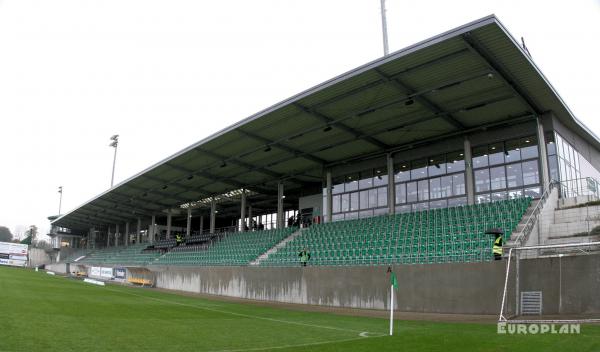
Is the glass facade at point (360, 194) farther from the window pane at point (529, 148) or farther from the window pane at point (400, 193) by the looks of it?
the window pane at point (529, 148)

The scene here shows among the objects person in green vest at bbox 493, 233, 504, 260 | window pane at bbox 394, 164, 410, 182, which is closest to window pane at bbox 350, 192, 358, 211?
window pane at bbox 394, 164, 410, 182

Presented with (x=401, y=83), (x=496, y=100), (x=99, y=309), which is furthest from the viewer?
(x=496, y=100)

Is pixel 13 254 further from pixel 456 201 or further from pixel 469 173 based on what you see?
pixel 469 173

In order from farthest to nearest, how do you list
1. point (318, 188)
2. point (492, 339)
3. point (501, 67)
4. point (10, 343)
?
point (318, 188), point (501, 67), point (492, 339), point (10, 343)

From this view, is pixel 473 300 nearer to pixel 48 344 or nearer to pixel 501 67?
pixel 501 67

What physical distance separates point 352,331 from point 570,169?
689 inches

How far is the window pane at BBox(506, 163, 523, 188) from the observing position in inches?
869

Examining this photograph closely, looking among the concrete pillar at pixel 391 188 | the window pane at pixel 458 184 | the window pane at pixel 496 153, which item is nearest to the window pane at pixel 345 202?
the concrete pillar at pixel 391 188

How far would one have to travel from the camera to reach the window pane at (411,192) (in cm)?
2606

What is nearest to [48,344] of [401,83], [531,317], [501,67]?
[531,317]

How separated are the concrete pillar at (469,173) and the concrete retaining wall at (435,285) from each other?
25.6 ft

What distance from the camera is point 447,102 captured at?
20875mm

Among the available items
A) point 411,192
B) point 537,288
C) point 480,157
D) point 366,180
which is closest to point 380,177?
point 366,180

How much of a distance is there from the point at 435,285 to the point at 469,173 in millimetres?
9179
